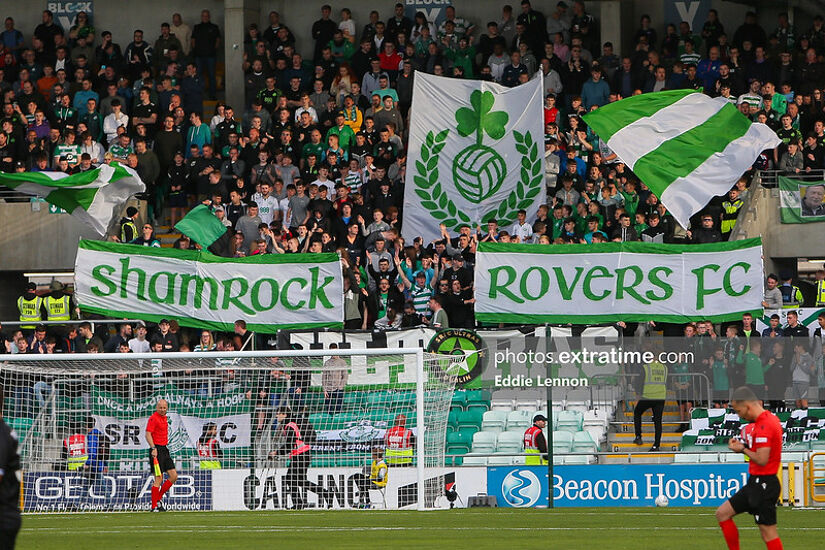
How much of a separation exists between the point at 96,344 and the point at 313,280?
11.9 ft

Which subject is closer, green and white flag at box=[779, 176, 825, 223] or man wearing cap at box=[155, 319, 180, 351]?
man wearing cap at box=[155, 319, 180, 351]

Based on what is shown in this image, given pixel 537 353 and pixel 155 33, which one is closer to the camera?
pixel 537 353

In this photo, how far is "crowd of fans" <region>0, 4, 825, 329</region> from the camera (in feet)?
81.6

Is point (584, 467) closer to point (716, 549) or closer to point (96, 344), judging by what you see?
point (716, 549)

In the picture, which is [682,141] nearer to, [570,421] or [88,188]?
[570,421]

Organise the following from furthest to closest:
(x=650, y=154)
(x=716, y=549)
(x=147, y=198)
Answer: (x=147, y=198)
(x=650, y=154)
(x=716, y=549)

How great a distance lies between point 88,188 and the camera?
26125 millimetres

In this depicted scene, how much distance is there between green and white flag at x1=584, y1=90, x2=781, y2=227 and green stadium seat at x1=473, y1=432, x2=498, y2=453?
510cm

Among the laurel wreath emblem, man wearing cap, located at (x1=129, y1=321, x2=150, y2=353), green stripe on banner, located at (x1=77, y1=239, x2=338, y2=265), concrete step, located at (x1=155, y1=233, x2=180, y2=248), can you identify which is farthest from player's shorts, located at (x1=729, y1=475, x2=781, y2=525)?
concrete step, located at (x1=155, y1=233, x2=180, y2=248)

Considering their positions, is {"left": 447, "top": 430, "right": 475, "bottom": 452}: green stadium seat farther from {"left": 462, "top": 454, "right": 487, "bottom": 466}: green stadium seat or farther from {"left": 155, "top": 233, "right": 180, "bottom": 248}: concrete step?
{"left": 155, "top": 233, "right": 180, "bottom": 248}: concrete step

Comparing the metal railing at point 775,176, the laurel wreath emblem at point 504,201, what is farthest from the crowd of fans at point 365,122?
the laurel wreath emblem at point 504,201

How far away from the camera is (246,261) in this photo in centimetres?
2469

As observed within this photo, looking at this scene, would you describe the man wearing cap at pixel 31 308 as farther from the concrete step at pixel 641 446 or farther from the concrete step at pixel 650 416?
the concrete step at pixel 650 416

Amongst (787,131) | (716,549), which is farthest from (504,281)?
(716,549)
